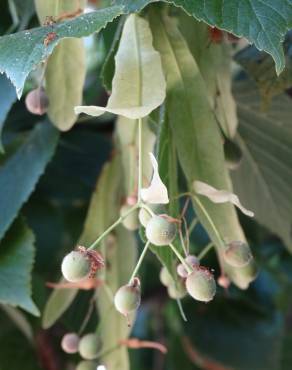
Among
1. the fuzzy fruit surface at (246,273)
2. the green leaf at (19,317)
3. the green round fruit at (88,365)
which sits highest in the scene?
the fuzzy fruit surface at (246,273)

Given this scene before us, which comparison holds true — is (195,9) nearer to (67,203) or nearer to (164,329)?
(67,203)

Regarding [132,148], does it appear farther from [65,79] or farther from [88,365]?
[88,365]

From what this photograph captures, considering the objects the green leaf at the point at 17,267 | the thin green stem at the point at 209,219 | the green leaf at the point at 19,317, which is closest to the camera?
the thin green stem at the point at 209,219

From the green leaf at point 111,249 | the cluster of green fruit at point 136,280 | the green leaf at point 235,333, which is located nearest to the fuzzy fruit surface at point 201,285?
the cluster of green fruit at point 136,280

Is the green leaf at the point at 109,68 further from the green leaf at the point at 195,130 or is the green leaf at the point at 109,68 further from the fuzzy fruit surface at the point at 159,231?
Result: the fuzzy fruit surface at the point at 159,231

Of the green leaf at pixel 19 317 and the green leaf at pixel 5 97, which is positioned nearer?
the green leaf at pixel 5 97

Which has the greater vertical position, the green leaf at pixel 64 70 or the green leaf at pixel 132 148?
the green leaf at pixel 64 70

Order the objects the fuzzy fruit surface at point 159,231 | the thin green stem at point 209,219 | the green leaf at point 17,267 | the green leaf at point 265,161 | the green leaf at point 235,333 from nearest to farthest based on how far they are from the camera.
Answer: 1. the fuzzy fruit surface at point 159,231
2. the thin green stem at point 209,219
3. the green leaf at point 17,267
4. the green leaf at point 265,161
5. the green leaf at point 235,333
